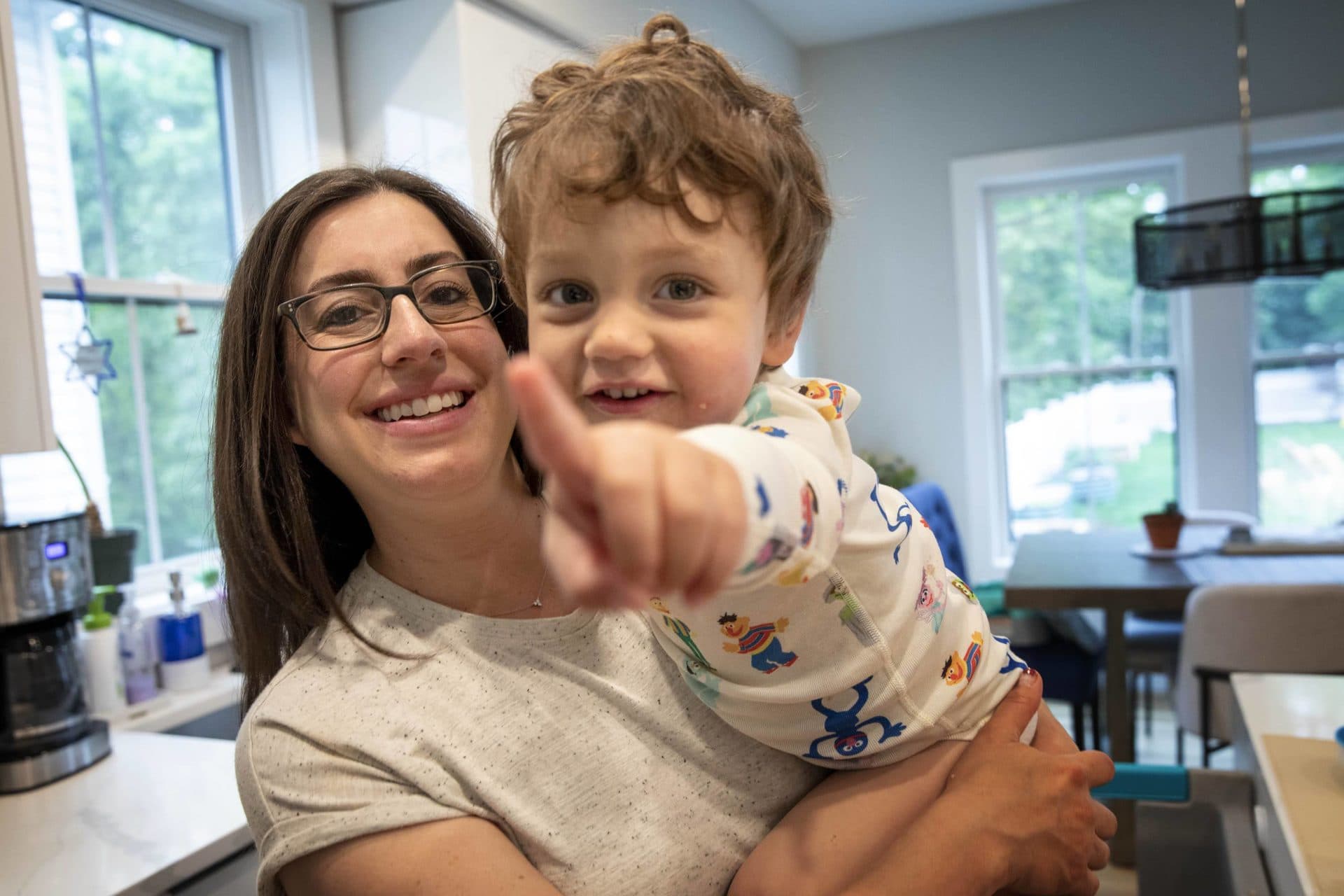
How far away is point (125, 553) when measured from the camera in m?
2.21

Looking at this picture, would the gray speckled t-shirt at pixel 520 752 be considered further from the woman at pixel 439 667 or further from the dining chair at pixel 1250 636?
the dining chair at pixel 1250 636

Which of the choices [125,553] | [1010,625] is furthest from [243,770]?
[1010,625]

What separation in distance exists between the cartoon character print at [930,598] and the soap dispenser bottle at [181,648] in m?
1.93

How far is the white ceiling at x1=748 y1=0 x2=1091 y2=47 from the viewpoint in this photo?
4.63m

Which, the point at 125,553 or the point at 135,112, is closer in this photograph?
the point at 125,553

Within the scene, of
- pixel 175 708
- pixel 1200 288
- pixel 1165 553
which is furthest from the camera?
pixel 1200 288

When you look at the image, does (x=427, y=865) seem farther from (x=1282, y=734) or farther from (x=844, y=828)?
(x=1282, y=734)

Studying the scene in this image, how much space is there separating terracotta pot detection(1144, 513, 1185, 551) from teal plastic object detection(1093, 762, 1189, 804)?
7.61ft

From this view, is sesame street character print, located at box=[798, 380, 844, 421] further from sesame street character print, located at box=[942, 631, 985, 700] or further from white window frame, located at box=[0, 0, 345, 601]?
white window frame, located at box=[0, 0, 345, 601]

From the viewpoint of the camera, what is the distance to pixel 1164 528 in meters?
3.47

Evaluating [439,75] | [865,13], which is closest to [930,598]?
[439,75]

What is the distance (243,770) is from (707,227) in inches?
26.6

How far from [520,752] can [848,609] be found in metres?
0.36

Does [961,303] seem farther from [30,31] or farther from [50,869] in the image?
[50,869]
